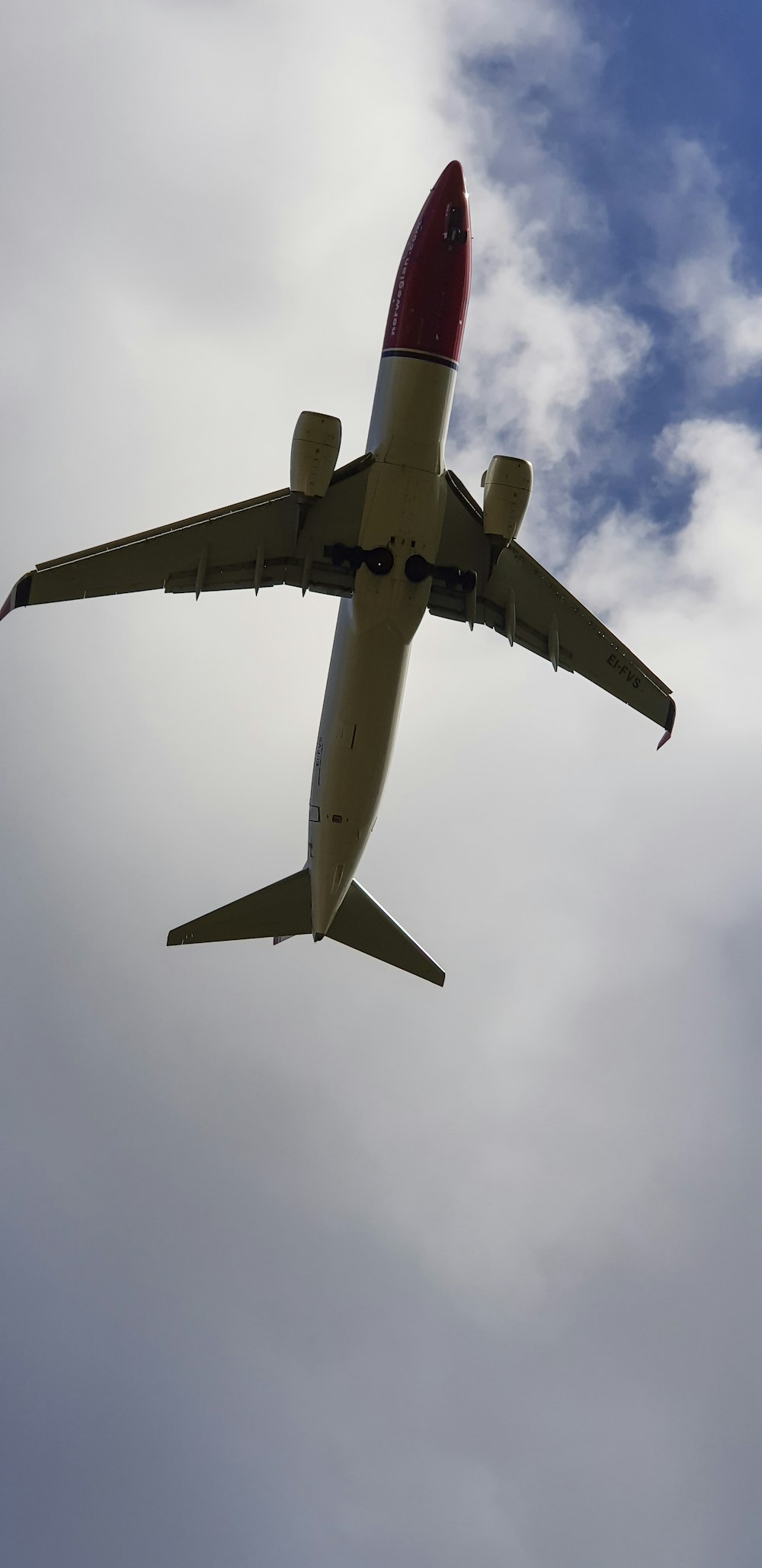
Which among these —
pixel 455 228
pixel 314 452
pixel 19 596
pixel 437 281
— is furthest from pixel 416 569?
pixel 19 596

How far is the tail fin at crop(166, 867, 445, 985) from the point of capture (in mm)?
43188

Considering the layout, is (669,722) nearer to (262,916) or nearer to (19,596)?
(262,916)

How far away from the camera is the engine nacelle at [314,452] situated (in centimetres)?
3309

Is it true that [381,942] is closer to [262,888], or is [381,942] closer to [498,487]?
[262,888]

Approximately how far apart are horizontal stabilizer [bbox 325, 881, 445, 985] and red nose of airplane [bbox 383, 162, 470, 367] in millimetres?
17680

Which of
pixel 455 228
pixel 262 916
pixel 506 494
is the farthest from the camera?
pixel 262 916

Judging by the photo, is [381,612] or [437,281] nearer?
[437,281]

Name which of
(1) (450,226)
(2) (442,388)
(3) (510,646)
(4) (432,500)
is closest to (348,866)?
(3) (510,646)

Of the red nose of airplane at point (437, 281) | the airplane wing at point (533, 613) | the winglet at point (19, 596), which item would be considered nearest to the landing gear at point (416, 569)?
the airplane wing at point (533, 613)

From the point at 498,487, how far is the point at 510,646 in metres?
6.06

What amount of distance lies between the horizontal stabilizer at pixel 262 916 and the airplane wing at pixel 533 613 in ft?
32.9

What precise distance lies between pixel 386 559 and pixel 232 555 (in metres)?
5.06

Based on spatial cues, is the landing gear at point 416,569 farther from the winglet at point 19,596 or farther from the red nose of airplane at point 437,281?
the winglet at point 19,596

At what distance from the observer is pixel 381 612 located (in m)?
35.1
